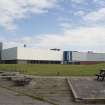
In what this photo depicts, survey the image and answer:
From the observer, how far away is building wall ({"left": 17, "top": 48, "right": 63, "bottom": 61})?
142 m

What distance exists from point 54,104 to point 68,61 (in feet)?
456

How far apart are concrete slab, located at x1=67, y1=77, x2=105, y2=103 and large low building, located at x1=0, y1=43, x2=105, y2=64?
115 metres

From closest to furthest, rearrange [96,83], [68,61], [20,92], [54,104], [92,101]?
[54,104], [92,101], [20,92], [96,83], [68,61]

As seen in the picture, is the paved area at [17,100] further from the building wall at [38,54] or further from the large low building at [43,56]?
the building wall at [38,54]

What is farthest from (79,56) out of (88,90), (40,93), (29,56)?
(40,93)

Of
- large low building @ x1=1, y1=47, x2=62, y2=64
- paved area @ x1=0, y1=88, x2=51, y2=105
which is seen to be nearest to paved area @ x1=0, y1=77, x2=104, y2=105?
paved area @ x1=0, y1=88, x2=51, y2=105

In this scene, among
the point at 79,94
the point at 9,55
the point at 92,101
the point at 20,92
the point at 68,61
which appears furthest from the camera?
the point at 68,61

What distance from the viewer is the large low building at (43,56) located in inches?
5608

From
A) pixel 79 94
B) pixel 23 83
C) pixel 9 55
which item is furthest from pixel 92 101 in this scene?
pixel 9 55

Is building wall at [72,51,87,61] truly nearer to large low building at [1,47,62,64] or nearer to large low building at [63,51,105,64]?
large low building at [63,51,105,64]

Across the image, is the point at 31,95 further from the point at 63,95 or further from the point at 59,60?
the point at 59,60

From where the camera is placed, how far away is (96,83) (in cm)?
2623

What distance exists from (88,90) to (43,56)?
128m

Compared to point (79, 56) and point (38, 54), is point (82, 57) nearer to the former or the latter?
point (79, 56)
